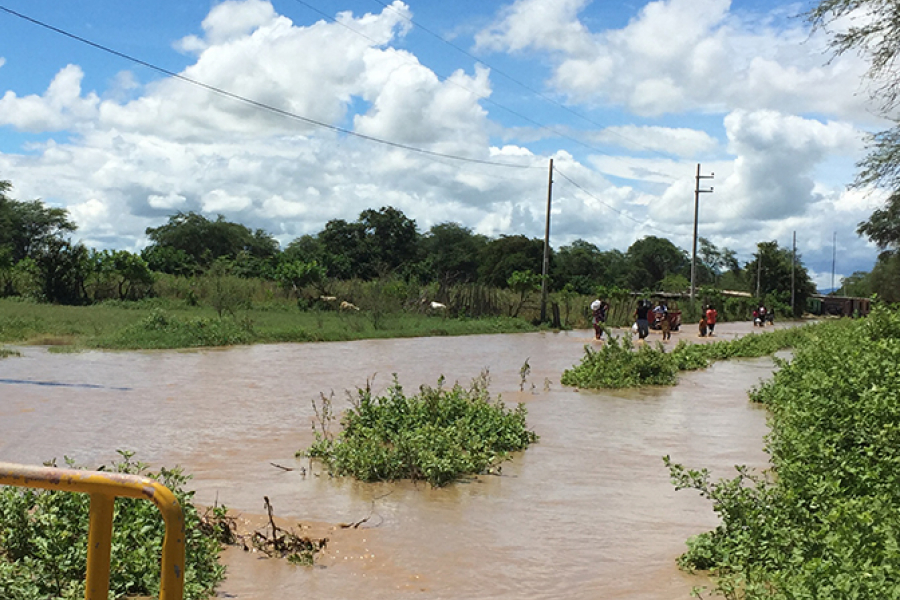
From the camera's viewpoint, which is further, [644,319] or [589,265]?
[589,265]

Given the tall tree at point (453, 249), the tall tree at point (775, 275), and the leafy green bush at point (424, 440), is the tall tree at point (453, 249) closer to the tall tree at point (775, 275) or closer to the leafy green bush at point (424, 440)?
the tall tree at point (775, 275)

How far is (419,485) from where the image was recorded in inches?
360

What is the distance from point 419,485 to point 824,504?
14.6 feet

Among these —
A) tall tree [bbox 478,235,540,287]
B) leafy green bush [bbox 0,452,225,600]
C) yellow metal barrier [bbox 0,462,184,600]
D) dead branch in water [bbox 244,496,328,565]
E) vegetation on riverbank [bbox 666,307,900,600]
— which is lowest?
dead branch in water [bbox 244,496,328,565]

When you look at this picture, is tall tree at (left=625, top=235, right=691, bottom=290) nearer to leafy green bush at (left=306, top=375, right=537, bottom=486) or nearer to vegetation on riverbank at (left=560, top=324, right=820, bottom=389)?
vegetation on riverbank at (left=560, top=324, right=820, bottom=389)

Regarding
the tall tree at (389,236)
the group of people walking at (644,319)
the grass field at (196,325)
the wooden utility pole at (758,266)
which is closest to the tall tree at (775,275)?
the wooden utility pole at (758,266)

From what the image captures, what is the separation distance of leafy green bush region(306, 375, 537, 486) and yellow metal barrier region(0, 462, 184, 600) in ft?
20.4

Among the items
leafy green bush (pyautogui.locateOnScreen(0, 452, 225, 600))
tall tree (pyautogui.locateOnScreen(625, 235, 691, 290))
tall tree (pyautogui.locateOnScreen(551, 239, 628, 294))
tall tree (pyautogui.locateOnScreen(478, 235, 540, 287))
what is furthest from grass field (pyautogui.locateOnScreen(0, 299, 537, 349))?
tall tree (pyautogui.locateOnScreen(625, 235, 691, 290))

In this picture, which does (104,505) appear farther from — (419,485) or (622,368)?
(622,368)

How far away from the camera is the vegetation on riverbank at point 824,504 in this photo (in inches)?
178

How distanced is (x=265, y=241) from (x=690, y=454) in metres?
76.7

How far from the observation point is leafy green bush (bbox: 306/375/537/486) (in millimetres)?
9281

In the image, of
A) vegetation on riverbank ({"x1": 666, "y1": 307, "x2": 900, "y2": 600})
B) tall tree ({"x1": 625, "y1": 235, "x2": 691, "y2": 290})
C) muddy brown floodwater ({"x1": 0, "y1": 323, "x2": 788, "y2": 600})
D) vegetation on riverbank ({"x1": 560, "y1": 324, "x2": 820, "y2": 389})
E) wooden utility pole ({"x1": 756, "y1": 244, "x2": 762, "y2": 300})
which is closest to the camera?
vegetation on riverbank ({"x1": 666, "y1": 307, "x2": 900, "y2": 600})

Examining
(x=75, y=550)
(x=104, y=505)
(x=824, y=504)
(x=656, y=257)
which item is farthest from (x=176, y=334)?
(x=656, y=257)
